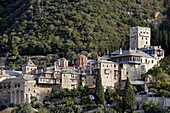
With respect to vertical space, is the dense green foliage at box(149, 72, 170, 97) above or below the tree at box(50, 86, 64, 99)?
above

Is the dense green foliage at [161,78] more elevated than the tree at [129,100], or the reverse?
the dense green foliage at [161,78]

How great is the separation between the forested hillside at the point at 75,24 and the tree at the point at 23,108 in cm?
3636

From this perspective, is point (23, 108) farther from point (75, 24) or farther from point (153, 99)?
point (75, 24)

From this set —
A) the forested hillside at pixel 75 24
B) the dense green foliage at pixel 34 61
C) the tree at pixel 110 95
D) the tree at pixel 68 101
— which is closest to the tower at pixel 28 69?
the dense green foliage at pixel 34 61

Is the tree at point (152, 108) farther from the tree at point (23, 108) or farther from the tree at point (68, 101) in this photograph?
the tree at point (23, 108)

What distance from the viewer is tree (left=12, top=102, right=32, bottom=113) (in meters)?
76.8

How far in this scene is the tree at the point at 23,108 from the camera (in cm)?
7681

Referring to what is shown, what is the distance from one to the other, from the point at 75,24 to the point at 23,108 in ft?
193

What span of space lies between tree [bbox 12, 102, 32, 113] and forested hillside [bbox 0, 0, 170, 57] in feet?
119

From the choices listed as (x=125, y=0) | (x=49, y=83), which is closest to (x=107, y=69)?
(x=49, y=83)

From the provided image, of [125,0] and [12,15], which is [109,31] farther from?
[12,15]

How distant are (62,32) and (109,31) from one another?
14238mm

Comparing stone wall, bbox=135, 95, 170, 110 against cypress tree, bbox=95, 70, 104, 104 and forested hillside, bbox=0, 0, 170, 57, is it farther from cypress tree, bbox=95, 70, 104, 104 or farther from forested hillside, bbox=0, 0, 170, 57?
forested hillside, bbox=0, 0, 170, 57

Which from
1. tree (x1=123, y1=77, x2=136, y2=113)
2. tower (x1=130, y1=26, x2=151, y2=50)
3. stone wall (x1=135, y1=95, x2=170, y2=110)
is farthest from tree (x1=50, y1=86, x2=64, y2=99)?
tower (x1=130, y1=26, x2=151, y2=50)
